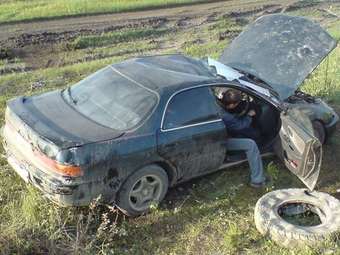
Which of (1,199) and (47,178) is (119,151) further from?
(1,199)

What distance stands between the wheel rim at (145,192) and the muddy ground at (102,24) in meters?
8.89

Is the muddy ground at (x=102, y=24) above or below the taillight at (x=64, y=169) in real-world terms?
below

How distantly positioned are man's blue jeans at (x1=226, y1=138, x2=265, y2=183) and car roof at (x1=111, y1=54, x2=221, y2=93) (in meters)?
0.84

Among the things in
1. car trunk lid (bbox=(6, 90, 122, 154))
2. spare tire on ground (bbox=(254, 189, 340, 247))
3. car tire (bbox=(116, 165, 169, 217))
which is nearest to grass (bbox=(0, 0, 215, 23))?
car trunk lid (bbox=(6, 90, 122, 154))

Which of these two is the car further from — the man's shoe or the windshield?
the man's shoe

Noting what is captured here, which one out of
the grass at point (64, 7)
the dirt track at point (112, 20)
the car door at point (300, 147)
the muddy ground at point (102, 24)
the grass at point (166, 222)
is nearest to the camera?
the grass at point (166, 222)

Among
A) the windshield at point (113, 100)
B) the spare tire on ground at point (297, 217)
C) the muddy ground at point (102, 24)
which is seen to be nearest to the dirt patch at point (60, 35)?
the muddy ground at point (102, 24)

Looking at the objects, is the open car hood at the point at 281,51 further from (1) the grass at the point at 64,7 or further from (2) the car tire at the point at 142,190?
(1) the grass at the point at 64,7

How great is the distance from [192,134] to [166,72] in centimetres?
89

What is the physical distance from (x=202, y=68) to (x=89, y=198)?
2.44 meters

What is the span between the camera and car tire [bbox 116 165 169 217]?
6041 millimetres

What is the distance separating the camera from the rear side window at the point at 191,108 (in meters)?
6.30

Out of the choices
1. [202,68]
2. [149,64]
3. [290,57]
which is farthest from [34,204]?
[290,57]

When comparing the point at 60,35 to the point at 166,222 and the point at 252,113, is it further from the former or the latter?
the point at 166,222
